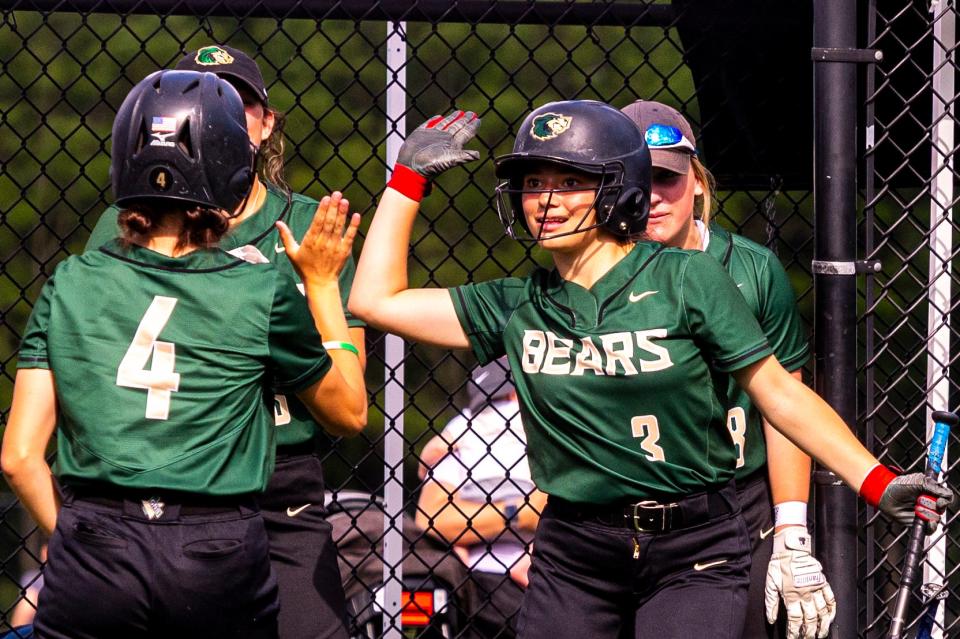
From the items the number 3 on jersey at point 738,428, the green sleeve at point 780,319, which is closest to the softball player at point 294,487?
the number 3 on jersey at point 738,428

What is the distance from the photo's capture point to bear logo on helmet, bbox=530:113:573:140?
2891 millimetres

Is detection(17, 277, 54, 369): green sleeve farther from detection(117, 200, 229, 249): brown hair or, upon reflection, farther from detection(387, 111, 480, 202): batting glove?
detection(387, 111, 480, 202): batting glove

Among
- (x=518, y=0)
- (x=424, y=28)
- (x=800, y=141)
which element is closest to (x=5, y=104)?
(x=424, y=28)

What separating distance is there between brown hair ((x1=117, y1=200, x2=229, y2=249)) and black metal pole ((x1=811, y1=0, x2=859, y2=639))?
5.48 feet

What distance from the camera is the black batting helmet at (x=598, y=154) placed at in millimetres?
2865

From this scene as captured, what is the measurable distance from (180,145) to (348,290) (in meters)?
0.76

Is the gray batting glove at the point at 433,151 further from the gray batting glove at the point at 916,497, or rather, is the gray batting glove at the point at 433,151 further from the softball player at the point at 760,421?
the gray batting glove at the point at 916,497

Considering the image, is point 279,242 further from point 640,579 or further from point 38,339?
point 640,579

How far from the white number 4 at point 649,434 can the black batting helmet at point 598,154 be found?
1.53 feet

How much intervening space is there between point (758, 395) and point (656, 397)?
0.24 m

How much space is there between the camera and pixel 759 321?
328cm

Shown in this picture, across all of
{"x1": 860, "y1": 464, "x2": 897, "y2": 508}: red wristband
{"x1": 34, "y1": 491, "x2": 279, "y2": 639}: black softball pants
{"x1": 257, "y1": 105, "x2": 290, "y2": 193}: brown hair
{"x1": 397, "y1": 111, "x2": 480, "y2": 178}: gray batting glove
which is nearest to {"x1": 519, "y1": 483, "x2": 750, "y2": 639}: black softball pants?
{"x1": 860, "y1": 464, "x2": 897, "y2": 508}: red wristband

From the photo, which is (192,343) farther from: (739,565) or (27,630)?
(27,630)

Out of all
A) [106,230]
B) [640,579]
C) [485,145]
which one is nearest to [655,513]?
[640,579]
